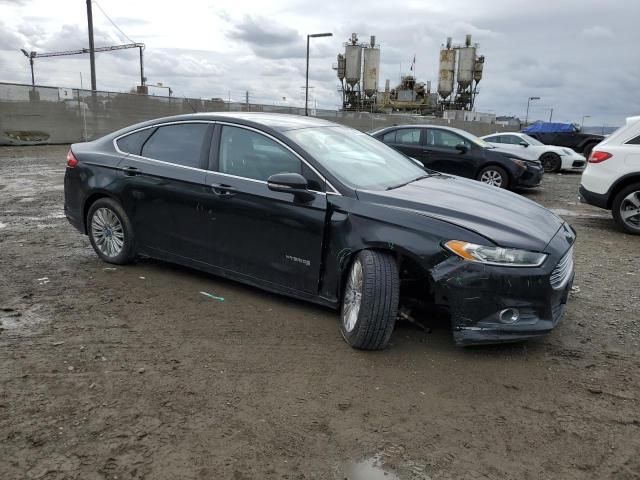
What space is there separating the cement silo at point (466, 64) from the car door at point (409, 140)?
47392 millimetres

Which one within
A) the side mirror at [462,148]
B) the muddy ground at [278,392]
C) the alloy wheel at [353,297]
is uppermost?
the side mirror at [462,148]

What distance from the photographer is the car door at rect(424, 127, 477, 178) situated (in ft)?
36.6

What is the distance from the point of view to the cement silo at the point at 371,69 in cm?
5406

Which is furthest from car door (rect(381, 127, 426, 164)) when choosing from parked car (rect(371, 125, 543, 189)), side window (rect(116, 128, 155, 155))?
side window (rect(116, 128, 155, 155))

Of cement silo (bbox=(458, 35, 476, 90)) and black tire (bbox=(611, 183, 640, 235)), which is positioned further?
cement silo (bbox=(458, 35, 476, 90))

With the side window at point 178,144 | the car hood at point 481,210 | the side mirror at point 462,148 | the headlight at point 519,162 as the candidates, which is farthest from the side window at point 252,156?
the headlight at point 519,162

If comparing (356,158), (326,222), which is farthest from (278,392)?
(356,158)

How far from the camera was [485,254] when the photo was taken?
10.7 ft

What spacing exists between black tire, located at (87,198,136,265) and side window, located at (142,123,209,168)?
632 millimetres

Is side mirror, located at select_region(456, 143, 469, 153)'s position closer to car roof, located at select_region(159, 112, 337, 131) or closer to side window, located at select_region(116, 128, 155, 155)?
car roof, located at select_region(159, 112, 337, 131)

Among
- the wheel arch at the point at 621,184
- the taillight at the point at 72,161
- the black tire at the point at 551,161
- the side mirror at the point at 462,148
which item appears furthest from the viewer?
the black tire at the point at 551,161

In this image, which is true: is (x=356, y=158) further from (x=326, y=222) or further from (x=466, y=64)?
(x=466, y=64)

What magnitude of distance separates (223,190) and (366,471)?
256 cm

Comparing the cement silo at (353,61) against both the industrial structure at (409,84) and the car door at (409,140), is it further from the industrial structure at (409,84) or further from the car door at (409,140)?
the car door at (409,140)
